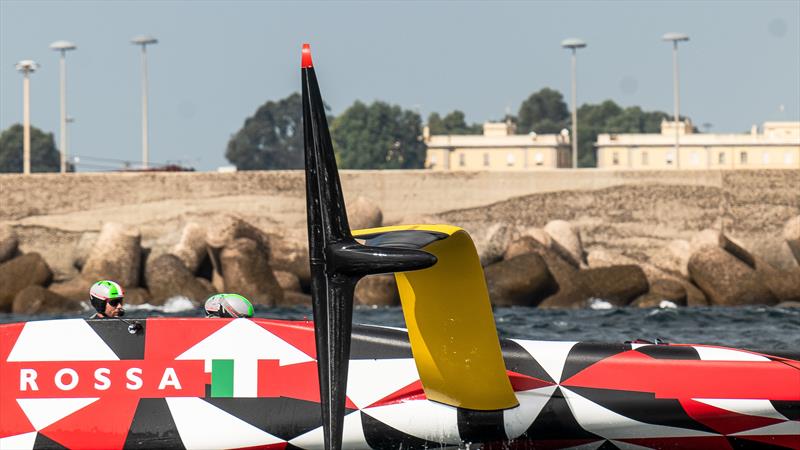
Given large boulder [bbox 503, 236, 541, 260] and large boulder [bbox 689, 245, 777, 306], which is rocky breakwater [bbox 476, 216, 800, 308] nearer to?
large boulder [bbox 689, 245, 777, 306]

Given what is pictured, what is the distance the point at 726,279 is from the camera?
107 ft

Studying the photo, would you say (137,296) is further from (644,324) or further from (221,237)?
(644,324)

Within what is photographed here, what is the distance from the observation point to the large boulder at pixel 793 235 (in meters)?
38.7

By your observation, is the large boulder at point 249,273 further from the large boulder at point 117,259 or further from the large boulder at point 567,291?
the large boulder at point 567,291

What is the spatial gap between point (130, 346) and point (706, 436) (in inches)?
166

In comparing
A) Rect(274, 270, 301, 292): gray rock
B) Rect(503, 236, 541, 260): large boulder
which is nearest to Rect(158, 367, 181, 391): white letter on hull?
Rect(274, 270, 301, 292): gray rock

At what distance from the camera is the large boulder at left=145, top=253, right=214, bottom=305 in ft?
112

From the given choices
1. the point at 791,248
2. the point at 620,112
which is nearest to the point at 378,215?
the point at 791,248

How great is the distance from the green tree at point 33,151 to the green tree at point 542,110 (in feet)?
176

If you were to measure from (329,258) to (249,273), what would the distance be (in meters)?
26.6

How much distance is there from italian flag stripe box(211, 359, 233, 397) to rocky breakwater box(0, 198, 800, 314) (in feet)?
73.1

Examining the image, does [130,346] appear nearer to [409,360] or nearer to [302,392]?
[302,392]

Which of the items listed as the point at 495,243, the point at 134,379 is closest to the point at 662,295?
the point at 495,243

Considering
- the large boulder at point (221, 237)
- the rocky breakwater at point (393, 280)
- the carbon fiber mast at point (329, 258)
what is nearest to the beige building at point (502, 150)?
the rocky breakwater at point (393, 280)
